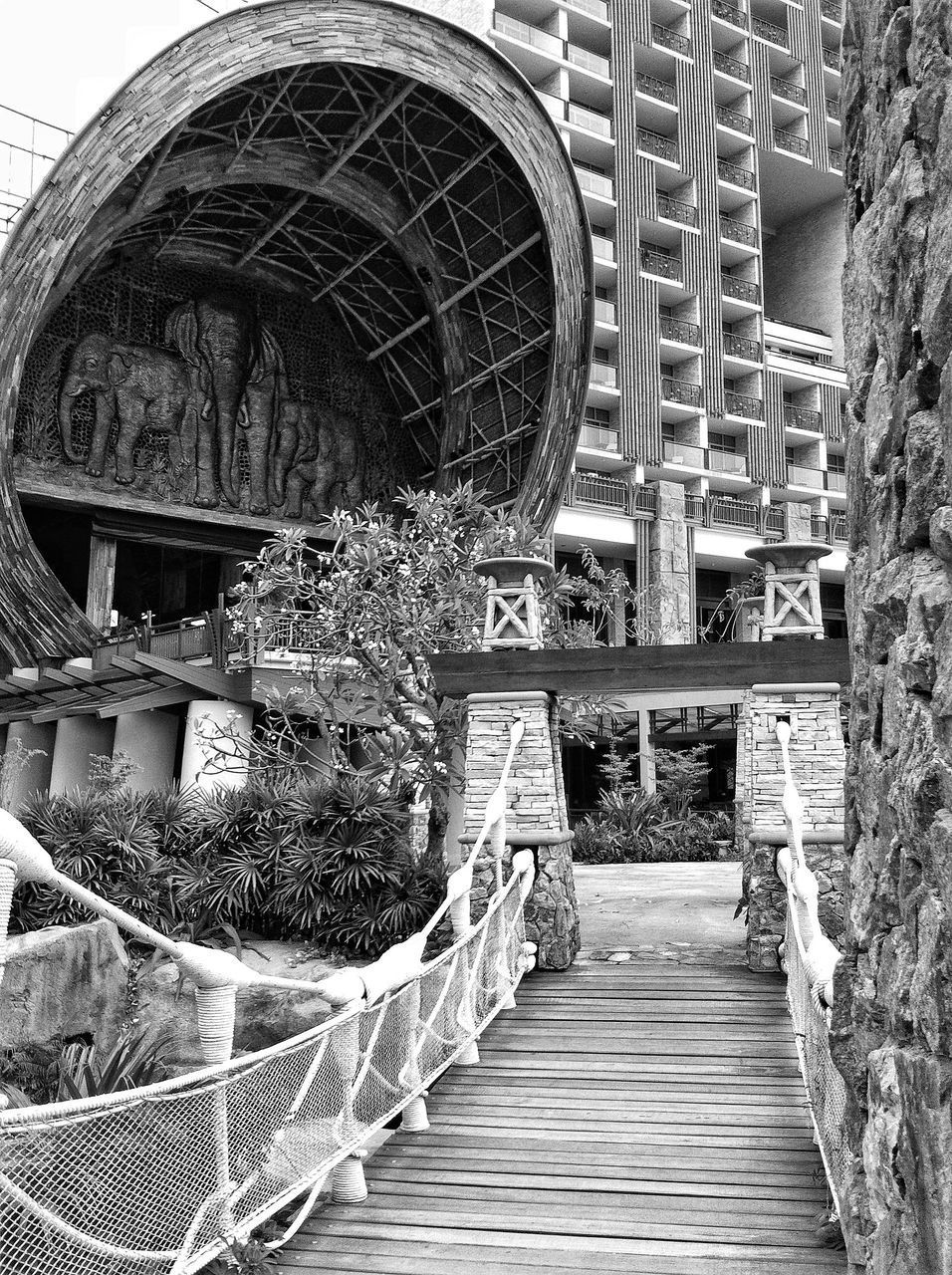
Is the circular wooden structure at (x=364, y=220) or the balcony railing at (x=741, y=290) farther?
the balcony railing at (x=741, y=290)

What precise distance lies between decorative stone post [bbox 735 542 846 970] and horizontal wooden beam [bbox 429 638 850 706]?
0.21m

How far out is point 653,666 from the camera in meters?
9.39

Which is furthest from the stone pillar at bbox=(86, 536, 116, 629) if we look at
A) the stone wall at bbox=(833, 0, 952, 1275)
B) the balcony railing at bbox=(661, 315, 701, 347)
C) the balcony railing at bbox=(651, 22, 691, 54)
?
the balcony railing at bbox=(651, 22, 691, 54)

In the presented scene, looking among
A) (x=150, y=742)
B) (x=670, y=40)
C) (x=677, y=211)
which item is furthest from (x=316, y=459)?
(x=670, y=40)

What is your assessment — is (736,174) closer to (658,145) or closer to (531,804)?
(658,145)

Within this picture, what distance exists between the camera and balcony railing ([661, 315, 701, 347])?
33594 mm

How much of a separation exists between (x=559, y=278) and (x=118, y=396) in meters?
8.94

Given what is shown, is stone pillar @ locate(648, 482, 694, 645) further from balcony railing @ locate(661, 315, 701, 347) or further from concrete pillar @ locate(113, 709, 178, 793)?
concrete pillar @ locate(113, 709, 178, 793)

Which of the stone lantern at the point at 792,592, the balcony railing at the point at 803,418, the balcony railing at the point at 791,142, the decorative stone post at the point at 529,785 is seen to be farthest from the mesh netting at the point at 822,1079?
the balcony railing at the point at 791,142

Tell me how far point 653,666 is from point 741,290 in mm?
29261

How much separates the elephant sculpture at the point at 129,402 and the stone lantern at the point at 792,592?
16.3m

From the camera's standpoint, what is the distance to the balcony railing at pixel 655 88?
113 ft

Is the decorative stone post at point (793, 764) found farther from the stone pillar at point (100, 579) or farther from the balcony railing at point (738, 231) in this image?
the balcony railing at point (738, 231)

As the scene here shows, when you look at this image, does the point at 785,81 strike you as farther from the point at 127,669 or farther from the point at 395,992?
the point at 395,992
